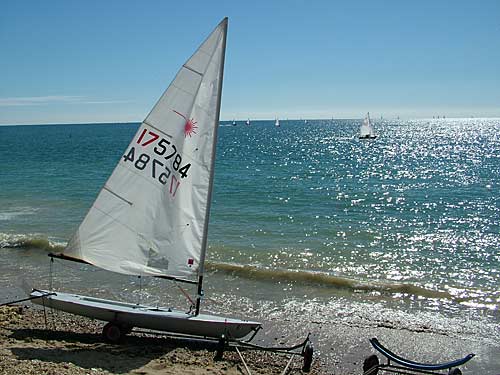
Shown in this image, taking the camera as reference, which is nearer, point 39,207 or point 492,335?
point 492,335

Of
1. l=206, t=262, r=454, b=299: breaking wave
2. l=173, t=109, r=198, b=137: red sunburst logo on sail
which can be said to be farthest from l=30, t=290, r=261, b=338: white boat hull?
l=206, t=262, r=454, b=299: breaking wave

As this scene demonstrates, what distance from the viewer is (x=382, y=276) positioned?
1686 centimetres

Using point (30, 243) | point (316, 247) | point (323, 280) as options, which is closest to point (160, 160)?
point (323, 280)

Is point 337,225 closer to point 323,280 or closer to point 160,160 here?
point 323,280

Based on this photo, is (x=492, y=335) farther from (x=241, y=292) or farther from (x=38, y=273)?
(x=38, y=273)

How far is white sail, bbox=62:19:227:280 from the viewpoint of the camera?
31.3ft

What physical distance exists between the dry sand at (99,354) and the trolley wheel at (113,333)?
0.15 metres

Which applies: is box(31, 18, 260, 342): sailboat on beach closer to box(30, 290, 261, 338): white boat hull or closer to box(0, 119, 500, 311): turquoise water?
box(30, 290, 261, 338): white boat hull

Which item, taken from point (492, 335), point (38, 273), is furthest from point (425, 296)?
point (38, 273)

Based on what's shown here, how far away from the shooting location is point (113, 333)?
10.5 meters

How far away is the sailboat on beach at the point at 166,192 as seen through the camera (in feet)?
31.3

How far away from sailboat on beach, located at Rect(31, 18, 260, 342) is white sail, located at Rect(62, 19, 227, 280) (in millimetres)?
18

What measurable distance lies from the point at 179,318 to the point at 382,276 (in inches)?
356

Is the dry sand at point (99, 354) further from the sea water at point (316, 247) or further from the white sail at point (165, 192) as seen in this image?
the sea water at point (316, 247)
